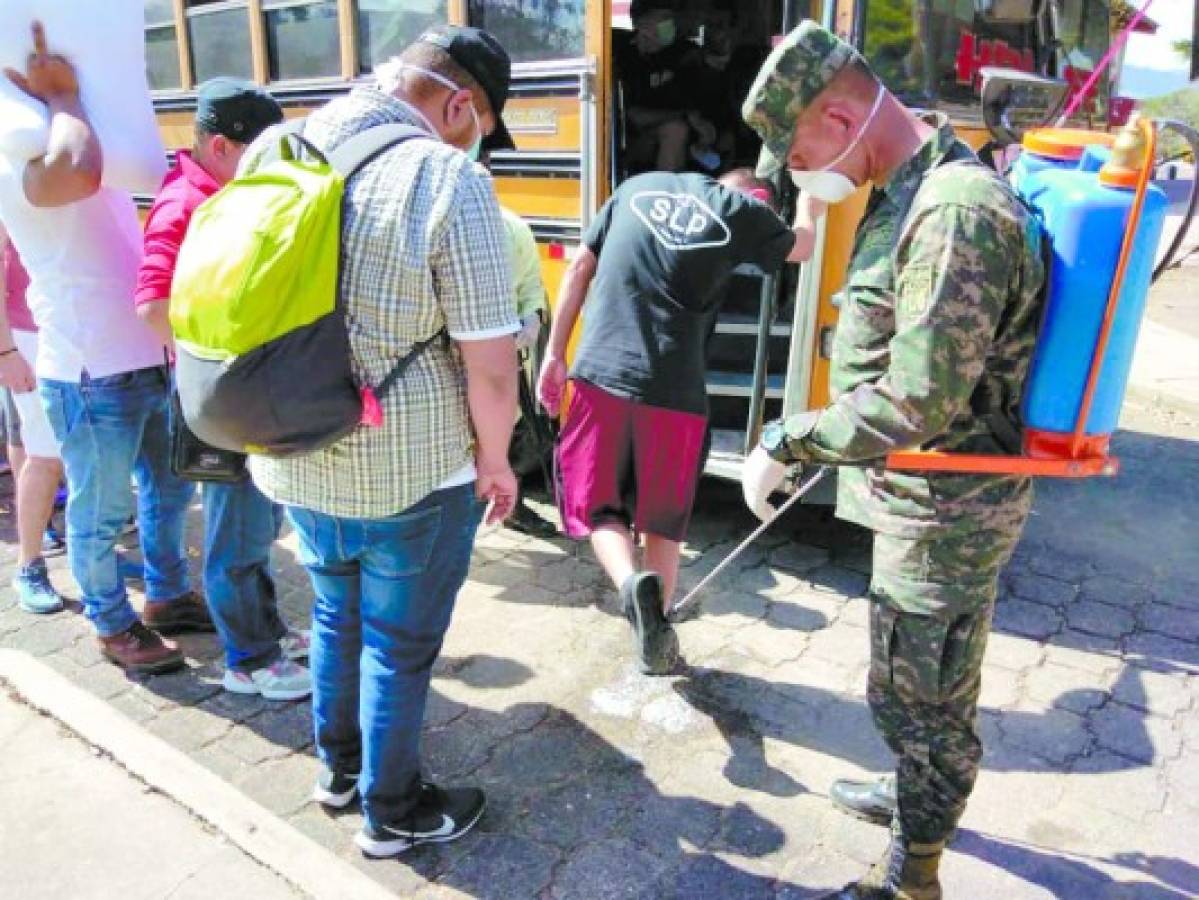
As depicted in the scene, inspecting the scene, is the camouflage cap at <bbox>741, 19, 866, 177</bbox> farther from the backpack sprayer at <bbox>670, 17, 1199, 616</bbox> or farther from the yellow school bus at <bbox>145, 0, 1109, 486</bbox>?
the yellow school bus at <bbox>145, 0, 1109, 486</bbox>

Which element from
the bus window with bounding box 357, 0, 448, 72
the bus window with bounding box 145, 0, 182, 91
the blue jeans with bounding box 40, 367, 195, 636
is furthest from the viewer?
the bus window with bounding box 145, 0, 182, 91

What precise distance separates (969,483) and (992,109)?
1894 mm

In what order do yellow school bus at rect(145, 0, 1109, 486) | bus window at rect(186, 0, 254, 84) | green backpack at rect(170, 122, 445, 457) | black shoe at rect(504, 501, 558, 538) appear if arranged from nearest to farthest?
green backpack at rect(170, 122, 445, 457)
yellow school bus at rect(145, 0, 1109, 486)
black shoe at rect(504, 501, 558, 538)
bus window at rect(186, 0, 254, 84)

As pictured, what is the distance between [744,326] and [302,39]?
262 centimetres

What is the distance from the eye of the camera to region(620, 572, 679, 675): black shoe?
2.72 meters

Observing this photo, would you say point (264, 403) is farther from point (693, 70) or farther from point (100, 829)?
point (693, 70)

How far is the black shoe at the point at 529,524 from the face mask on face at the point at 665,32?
2828 millimetres

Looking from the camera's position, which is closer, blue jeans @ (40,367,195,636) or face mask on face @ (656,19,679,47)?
blue jeans @ (40,367,195,636)

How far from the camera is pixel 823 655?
10.9 ft

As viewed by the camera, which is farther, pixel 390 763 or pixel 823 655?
pixel 823 655

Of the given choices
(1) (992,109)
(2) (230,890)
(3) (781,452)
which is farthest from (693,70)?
(2) (230,890)

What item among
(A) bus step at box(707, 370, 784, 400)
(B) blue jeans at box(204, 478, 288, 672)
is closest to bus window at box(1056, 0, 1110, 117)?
(A) bus step at box(707, 370, 784, 400)

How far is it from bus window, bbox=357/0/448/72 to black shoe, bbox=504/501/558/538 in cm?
216

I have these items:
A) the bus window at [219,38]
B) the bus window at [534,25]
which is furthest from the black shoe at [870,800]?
the bus window at [219,38]
